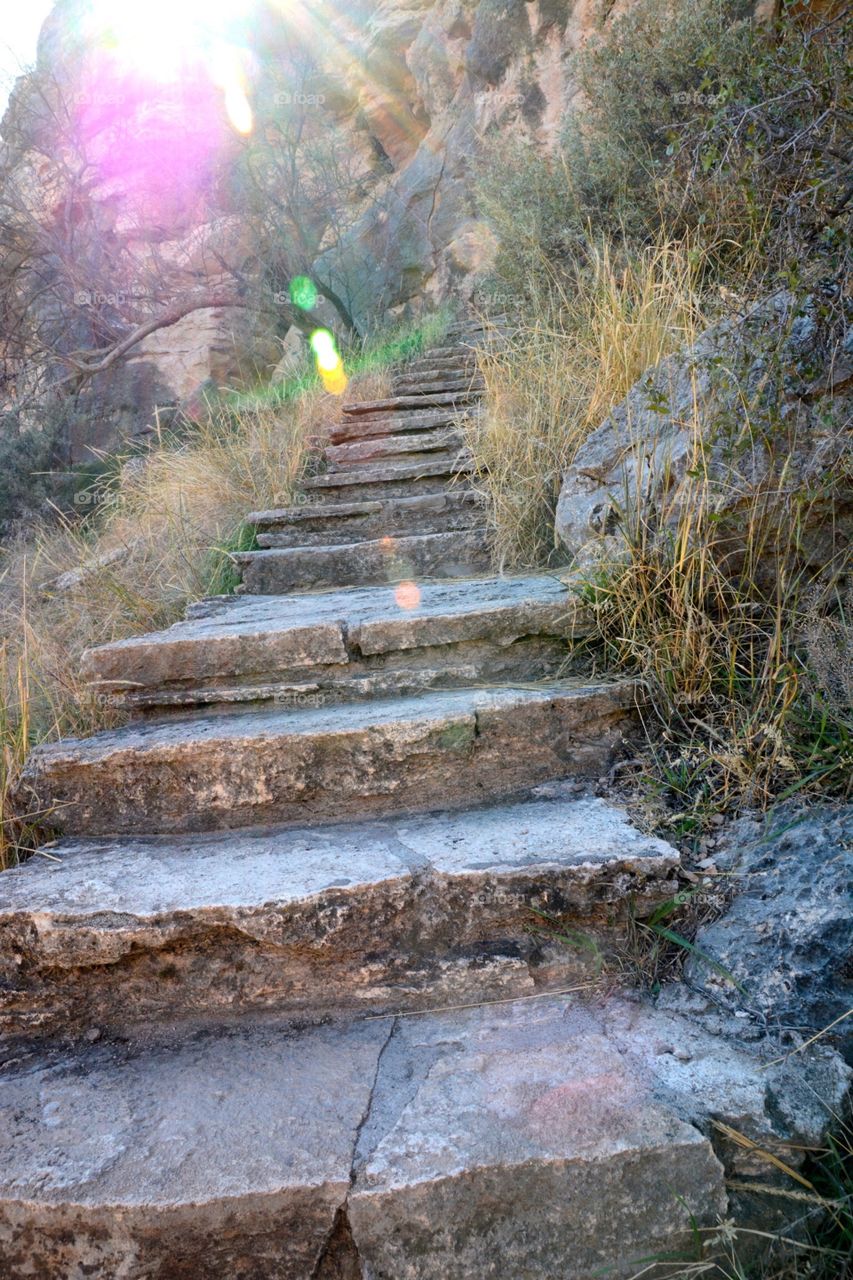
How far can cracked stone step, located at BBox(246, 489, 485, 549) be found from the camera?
3.31m

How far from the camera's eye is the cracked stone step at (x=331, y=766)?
65.0 inches

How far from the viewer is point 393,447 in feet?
13.9

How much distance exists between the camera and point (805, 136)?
1.69m

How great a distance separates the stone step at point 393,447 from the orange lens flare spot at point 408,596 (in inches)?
59.7

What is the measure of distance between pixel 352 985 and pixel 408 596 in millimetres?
1338

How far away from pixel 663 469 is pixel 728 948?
3.65ft

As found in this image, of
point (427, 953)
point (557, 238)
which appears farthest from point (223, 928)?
point (557, 238)

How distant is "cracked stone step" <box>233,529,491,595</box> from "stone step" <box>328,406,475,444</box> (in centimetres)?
169

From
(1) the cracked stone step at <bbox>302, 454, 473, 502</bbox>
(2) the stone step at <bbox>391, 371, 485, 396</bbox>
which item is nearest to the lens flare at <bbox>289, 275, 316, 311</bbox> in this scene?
(2) the stone step at <bbox>391, 371, 485, 396</bbox>

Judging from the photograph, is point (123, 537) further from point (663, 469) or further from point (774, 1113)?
point (774, 1113)
